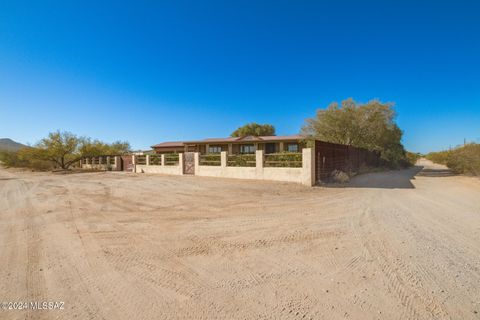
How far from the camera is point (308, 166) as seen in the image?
484 inches

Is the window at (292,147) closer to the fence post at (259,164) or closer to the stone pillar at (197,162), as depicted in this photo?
the stone pillar at (197,162)

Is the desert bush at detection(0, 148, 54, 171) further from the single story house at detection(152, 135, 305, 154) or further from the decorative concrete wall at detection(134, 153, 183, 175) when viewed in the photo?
the single story house at detection(152, 135, 305, 154)

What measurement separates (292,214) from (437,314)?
4.11m

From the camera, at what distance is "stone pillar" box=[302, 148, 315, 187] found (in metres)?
12.2

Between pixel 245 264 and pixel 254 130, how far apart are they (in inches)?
1906

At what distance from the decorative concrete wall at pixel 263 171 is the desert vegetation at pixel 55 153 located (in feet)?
63.4

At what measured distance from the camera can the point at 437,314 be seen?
232 cm

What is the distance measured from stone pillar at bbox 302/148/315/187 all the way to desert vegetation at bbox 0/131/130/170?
1126 inches

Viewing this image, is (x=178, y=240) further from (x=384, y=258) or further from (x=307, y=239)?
(x=384, y=258)

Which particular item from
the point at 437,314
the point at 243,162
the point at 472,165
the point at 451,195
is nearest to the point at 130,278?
the point at 437,314

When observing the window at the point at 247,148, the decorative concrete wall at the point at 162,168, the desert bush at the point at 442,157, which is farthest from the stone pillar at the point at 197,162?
the desert bush at the point at 442,157

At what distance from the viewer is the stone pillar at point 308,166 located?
480 inches

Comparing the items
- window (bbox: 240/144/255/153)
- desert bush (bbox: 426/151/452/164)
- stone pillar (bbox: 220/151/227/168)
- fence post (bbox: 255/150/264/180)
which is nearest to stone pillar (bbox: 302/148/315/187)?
fence post (bbox: 255/150/264/180)

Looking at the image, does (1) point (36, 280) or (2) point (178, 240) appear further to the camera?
(2) point (178, 240)
